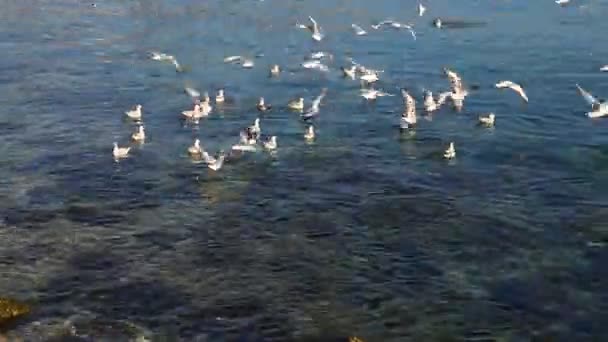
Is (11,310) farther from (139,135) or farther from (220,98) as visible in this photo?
(220,98)

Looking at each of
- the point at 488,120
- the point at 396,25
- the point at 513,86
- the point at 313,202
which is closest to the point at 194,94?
the point at 488,120

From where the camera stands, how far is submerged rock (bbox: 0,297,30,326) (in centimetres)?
2788

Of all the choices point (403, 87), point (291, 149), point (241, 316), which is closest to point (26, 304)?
point (241, 316)

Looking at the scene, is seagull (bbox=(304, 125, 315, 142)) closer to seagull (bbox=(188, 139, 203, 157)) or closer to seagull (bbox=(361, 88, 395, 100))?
seagull (bbox=(188, 139, 203, 157))

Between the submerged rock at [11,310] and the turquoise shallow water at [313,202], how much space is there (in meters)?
0.42

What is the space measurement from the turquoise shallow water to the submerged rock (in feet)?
1.38

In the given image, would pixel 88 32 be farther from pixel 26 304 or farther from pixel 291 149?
pixel 26 304

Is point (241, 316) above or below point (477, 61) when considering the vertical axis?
below

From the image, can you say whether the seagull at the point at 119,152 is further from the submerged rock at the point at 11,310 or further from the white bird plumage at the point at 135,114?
the submerged rock at the point at 11,310

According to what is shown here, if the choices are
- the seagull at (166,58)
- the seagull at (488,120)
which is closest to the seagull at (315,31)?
the seagull at (166,58)

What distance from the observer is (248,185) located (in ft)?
131

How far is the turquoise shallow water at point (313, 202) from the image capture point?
28.8 metres

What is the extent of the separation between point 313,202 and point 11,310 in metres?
13.7

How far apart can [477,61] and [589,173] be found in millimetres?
20305
